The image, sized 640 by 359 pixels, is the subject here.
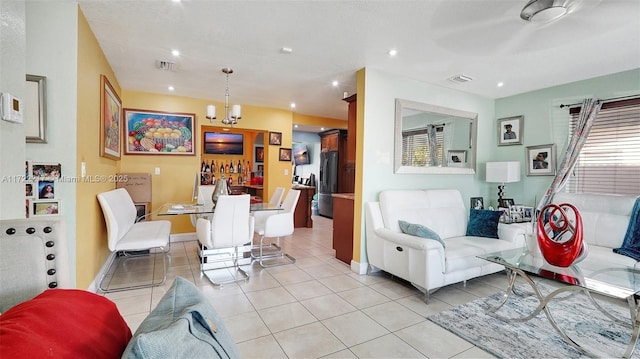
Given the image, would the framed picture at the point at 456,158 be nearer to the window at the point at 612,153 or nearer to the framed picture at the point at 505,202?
the framed picture at the point at 505,202

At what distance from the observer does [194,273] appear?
3482 millimetres

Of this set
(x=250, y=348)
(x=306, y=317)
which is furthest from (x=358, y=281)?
(x=250, y=348)

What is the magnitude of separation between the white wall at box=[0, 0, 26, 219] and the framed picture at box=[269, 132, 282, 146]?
179 inches

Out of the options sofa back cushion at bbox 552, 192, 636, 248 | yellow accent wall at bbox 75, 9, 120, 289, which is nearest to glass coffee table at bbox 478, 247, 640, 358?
sofa back cushion at bbox 552, 192, 636, 248

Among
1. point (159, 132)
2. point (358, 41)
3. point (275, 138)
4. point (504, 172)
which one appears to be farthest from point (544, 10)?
point (159, 132)

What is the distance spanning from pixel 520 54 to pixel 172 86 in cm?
460

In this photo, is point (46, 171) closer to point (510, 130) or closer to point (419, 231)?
point (419, 231)

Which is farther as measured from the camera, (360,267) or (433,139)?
(433,139)

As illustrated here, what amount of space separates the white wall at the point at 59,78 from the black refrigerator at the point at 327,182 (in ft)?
18.4

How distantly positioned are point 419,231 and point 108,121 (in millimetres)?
3734

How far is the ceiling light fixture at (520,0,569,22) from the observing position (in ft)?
6.40

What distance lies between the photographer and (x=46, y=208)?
7.31ft

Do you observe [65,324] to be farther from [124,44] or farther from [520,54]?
[520,54]

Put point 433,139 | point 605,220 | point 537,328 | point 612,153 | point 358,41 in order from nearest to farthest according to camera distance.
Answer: point 537,328 → point 358,41 → point 605,220 → point 612,153 → point 433,139
